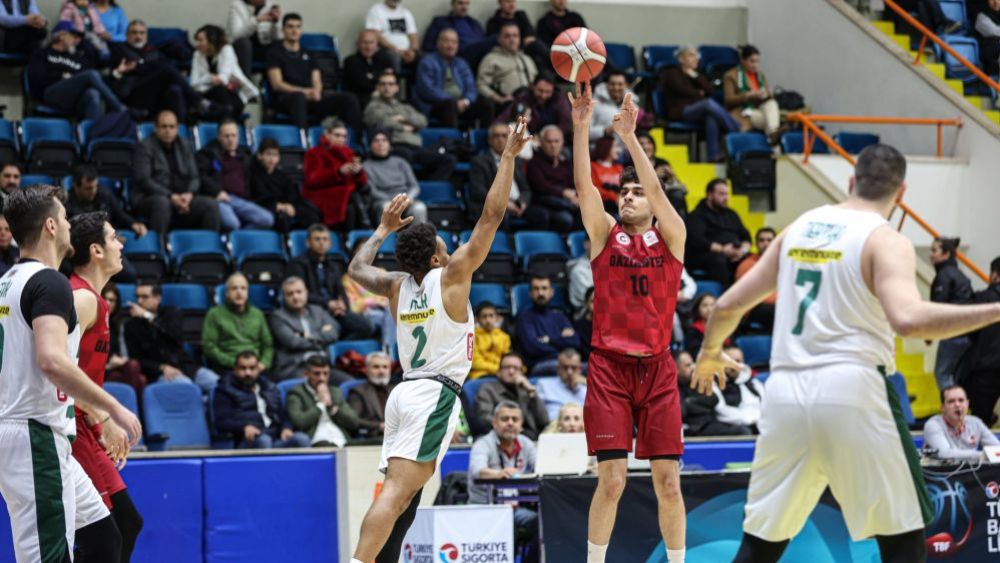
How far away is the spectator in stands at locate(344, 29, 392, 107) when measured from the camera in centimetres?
1683

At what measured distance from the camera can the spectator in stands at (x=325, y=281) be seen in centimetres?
1367

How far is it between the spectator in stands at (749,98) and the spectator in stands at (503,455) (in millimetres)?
8120

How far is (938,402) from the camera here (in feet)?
50.5

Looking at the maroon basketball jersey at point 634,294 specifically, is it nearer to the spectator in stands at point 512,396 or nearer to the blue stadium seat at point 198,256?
the spectator in stands at point 512,396

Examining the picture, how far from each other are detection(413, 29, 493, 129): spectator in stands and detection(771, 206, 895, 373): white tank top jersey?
1149cm

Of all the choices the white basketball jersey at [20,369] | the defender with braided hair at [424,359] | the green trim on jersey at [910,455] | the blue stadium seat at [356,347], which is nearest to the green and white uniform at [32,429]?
the white basketball jersey at [20,369]

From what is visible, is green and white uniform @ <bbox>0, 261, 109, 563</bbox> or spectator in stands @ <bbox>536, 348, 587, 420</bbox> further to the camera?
spectator in stands @ <bbox>536, 348, 587, 420</bbox>

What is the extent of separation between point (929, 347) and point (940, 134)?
Answer: 110 inches

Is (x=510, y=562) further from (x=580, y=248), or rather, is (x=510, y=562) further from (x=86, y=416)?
(x=580, y=248)

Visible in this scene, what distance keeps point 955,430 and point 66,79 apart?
9897mm

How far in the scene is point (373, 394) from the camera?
40.1 feet

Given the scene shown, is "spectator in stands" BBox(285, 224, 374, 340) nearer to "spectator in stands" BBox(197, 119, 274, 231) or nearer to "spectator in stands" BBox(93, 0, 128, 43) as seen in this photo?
"spectator in stands" BBox(197, 119, 274, 231)

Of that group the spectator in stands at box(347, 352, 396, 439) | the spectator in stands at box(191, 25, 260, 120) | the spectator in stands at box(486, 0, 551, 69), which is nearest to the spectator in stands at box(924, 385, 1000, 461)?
the spectator in stands at box(347, 352, 396, 439)

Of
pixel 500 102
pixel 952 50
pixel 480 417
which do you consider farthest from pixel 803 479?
pixel 952 50
